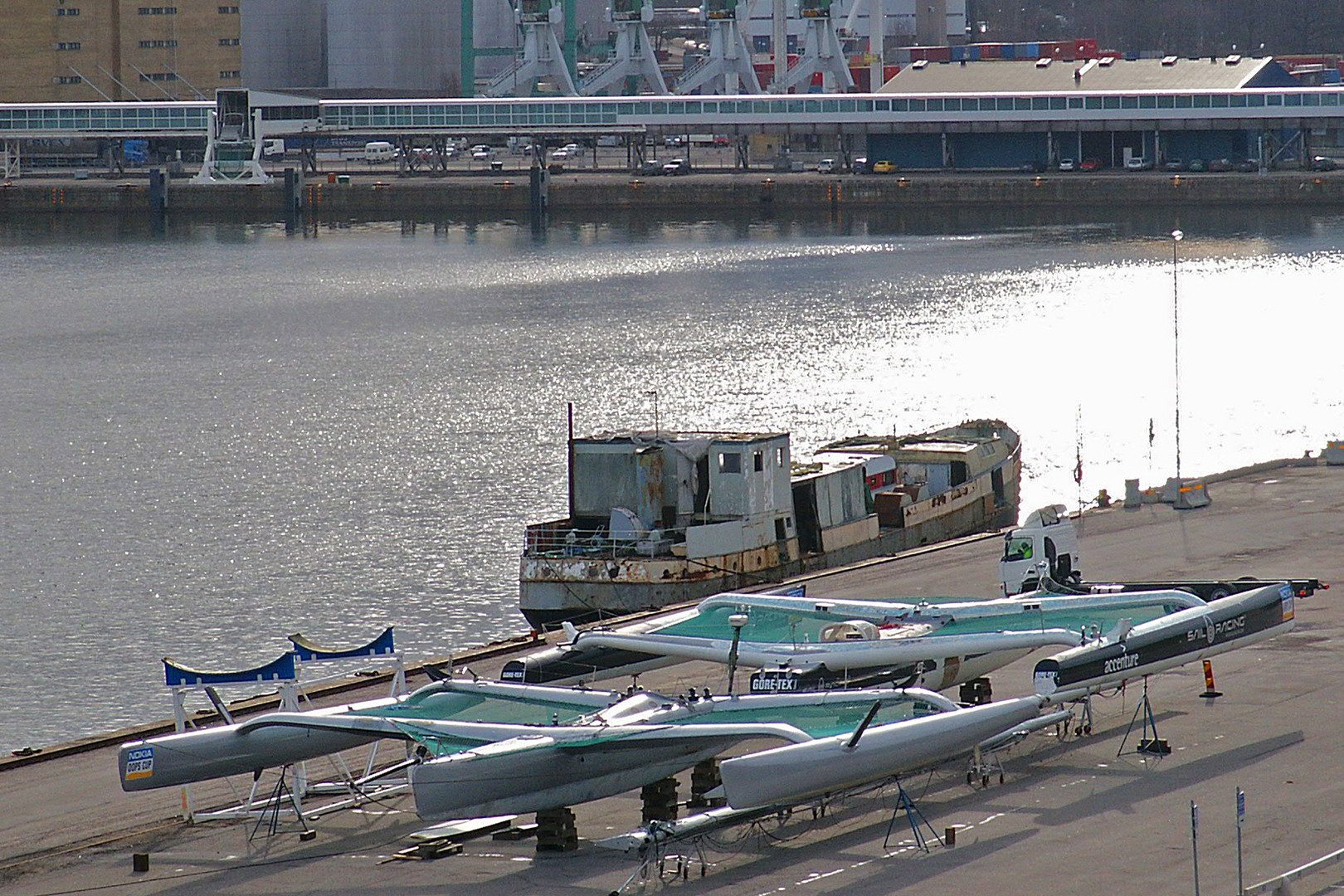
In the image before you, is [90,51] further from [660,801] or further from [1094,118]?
[660,801]

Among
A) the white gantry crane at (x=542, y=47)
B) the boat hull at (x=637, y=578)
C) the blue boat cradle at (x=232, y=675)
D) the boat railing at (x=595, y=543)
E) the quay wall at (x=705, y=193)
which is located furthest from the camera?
the white gantry crane at (x=542, y=47)

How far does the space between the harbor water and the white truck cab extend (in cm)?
1180

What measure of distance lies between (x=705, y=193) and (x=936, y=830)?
4455 inches

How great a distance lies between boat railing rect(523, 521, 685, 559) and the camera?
1369 inches

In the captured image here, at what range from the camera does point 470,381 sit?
Answer: 6988cm

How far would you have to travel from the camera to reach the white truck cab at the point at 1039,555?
26859mm

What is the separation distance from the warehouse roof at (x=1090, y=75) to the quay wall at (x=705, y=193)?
11053 mm

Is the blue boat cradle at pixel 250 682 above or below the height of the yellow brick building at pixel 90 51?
below

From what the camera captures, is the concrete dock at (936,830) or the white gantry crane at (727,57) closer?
the concrete dock at (936,830)

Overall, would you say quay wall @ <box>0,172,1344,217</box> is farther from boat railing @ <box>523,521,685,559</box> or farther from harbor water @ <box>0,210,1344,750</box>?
boat railing @ <box>523,521,685,559</box>

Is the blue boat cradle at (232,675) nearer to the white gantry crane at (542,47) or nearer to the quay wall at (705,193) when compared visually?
the quay wall at (705,193)

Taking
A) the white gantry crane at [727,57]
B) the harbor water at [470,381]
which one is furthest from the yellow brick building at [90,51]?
the harbor water at [470,381]

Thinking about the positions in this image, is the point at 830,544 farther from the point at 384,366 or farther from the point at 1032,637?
the point at 384,366

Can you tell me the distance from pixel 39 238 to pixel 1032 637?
4358 inches
